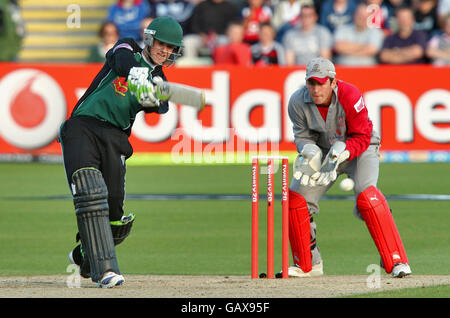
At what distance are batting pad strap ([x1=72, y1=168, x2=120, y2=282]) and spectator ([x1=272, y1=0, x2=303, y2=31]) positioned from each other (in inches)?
532

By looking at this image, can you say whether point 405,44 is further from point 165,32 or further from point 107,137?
point 107,137

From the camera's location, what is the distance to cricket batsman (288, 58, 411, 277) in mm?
8375

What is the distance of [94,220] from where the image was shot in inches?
298

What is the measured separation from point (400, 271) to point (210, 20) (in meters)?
13.2

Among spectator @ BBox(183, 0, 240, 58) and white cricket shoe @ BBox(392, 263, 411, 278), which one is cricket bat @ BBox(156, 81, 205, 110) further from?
spectator @ BBox(183, 0, 240, 58)

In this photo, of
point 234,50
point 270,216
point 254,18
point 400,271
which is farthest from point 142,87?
point 254,18

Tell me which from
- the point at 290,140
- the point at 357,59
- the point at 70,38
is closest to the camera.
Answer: the point at 290,140

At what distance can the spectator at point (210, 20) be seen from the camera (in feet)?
67.5

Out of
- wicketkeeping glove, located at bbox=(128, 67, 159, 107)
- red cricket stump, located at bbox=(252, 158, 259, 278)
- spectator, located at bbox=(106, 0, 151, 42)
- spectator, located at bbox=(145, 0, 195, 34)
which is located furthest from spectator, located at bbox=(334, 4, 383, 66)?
wicketkeeping glove, located at bbox=(128, 67, 159, 107)

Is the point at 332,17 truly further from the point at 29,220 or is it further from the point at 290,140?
the point at 29,220

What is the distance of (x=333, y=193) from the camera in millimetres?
15211
